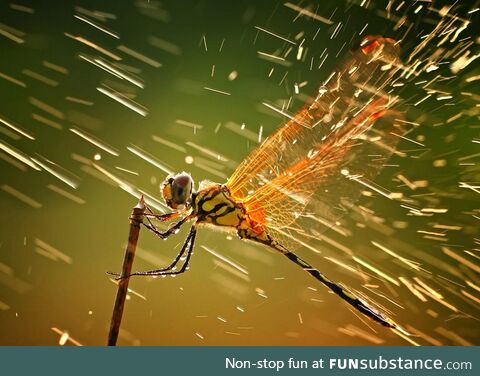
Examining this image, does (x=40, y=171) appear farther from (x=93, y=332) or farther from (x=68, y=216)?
(x=93, y=332)

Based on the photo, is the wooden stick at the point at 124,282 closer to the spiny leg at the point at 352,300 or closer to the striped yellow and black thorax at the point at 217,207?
the striped yellow and black thorax at the point at 217,207

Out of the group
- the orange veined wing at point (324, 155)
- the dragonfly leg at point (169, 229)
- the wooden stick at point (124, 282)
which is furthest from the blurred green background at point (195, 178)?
the wooden stick at point (124, 282)

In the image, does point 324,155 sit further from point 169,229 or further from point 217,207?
point 169,229

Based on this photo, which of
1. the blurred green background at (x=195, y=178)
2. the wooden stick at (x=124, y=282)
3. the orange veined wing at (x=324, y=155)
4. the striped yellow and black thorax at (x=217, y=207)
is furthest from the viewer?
the blurred green background at (x=195, y=178)

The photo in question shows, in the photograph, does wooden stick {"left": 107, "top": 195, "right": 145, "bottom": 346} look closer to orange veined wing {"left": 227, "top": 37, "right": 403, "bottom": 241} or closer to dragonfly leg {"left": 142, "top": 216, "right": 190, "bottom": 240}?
dragonfly leg {"left": 142, "top": 216, "right": 190, "bottom": 240}

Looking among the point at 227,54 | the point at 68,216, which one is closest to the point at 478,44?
the point at 227,54

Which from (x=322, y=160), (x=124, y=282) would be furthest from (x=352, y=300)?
(x=124, y=282)

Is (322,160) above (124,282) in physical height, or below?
above

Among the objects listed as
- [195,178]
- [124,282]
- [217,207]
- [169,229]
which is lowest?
[124,282]
